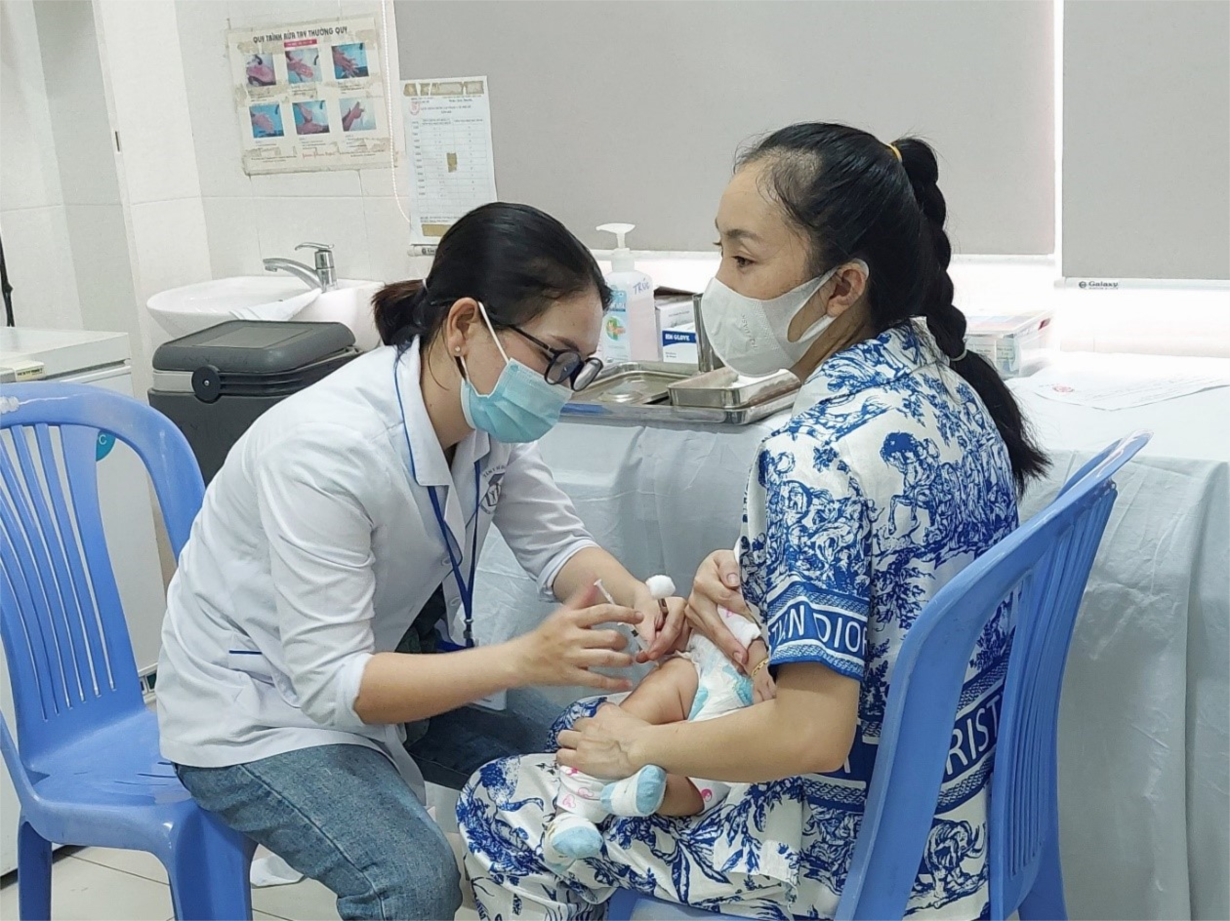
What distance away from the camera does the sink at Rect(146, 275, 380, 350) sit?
2801 mm

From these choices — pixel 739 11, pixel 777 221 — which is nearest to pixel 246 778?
pixel 777 221

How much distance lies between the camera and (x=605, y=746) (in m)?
1.23

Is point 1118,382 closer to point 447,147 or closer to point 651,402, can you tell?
point 651,402

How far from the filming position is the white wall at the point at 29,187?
121 inches

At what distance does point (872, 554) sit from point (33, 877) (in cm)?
127

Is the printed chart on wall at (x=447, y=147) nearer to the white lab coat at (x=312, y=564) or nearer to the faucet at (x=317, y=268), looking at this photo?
the faucet at (x=317, y=268)

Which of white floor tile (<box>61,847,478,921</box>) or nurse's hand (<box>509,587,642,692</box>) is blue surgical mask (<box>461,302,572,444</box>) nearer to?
nurse's hand (<box>509,587,642,692</box>)

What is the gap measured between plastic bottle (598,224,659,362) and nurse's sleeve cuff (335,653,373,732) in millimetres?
965

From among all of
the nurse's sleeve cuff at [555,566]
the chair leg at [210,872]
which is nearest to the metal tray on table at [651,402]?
the nurse's sleeve cuff at [555,566]

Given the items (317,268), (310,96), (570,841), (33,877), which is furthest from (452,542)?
(310,96)

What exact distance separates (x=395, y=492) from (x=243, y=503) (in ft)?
0.62

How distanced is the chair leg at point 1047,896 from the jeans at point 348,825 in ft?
2.14

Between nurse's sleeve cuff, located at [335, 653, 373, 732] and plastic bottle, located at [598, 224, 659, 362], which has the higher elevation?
plastic bottle, located at [598, 224, 659, 362]

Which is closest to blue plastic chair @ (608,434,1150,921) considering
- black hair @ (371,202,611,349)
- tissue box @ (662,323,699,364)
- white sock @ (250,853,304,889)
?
black hair @ (371,202,611,349)
